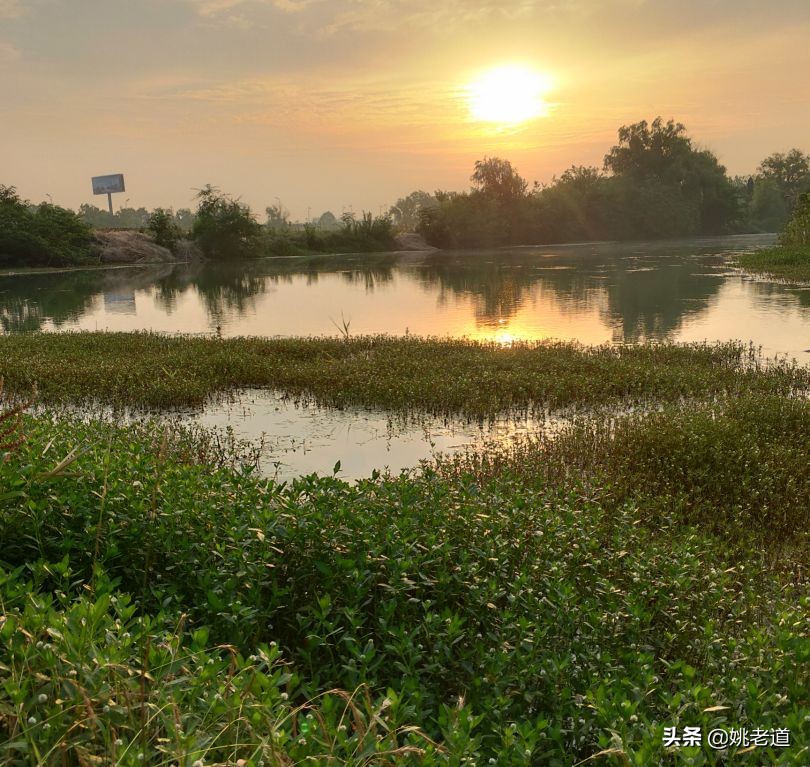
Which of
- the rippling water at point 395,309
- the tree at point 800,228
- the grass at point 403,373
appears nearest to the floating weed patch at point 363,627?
the rippling water at point 395,309

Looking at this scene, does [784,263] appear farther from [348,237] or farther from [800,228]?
[348,237]

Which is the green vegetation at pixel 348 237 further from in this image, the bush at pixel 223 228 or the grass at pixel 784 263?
the grass at pixel 784 263

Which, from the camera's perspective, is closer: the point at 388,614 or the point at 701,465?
the point at 388,614

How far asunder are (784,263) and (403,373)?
142ft

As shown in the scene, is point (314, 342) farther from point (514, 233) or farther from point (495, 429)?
point (514, 233)

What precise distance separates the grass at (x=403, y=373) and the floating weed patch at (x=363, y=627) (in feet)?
28.0

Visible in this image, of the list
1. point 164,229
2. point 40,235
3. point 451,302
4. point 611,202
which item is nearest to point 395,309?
point 451,302

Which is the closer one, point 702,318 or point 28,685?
point 28,685

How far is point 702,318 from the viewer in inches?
1230

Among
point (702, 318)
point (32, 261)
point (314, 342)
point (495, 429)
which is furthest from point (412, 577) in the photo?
point (32, 261)

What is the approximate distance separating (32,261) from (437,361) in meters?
70.7

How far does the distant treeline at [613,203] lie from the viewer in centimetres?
10894

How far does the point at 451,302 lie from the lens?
4338 centimetres

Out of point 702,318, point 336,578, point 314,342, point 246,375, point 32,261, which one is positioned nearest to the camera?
point 336,578
